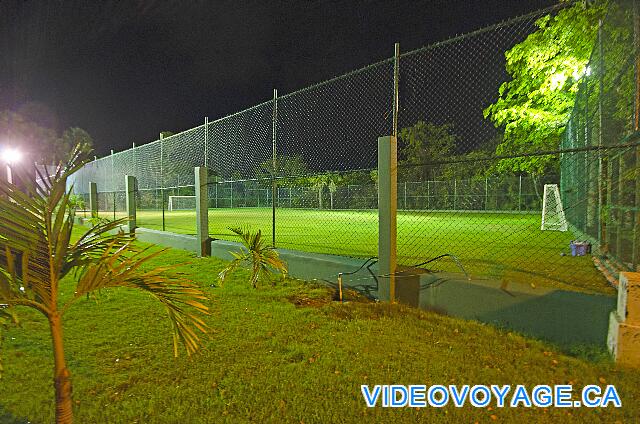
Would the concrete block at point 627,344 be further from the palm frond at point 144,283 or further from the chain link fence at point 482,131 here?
the palm frond at point 144,283

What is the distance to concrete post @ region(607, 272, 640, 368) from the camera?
2.60 metres

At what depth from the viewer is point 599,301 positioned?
9.74 feet

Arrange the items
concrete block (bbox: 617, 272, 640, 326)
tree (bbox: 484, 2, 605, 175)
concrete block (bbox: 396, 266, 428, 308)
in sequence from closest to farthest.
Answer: concrete block (bbox: 617, 272, 640, 326) < concrete block (bbox: 396, 266, 428, 308) < tree (bbox: 484, 2, 605, 175)

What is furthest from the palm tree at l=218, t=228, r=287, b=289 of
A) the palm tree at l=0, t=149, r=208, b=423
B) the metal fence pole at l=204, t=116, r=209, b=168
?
the metal fence pole at l=204, t=116, r=209, b=168

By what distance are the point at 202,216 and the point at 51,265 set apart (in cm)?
609

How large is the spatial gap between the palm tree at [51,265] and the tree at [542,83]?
21.6 feet

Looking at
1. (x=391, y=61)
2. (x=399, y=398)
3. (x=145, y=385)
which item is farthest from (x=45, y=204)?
(x=391, y=61)

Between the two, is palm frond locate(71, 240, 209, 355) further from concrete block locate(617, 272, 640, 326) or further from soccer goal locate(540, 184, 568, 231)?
soccer goal locate(540, 184, 568, 231)

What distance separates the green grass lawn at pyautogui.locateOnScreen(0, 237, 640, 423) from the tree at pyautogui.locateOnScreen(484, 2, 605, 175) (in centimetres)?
502

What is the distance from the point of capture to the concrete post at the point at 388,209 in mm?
4043

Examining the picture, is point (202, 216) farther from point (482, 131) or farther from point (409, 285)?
point (482, 131)

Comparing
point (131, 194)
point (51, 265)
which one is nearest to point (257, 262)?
point (51, 265)

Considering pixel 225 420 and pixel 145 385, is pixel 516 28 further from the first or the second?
pixel 145 385

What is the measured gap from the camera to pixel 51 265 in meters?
1.66
